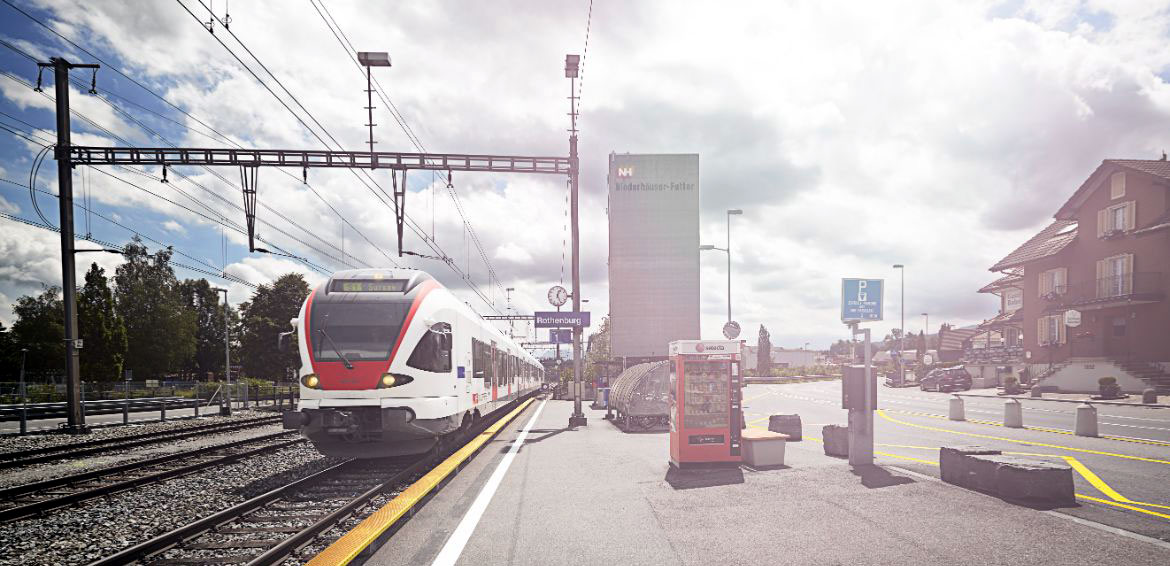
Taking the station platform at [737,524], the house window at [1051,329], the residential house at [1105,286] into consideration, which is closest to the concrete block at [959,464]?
the station platform at [737,524]

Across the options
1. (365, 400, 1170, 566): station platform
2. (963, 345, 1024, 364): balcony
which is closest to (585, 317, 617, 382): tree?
(963, 345, 1024, 364): balcony

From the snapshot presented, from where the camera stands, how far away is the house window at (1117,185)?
1345 inches

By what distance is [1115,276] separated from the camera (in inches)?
1328

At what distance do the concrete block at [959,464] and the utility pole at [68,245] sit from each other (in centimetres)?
2367

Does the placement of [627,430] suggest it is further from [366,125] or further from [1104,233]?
[1104,233]

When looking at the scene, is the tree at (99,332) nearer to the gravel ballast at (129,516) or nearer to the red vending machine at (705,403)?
the gravel ballast at (129,516)

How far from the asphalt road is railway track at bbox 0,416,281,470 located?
16194 mm

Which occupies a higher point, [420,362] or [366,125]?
[366,125]

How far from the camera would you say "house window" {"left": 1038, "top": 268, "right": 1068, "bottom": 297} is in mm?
38062

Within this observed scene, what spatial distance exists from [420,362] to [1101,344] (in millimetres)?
38822

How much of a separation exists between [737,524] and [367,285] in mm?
7642

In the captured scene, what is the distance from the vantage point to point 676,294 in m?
56.5

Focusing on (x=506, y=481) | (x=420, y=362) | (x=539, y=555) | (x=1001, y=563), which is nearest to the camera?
(x=1001, y=563)

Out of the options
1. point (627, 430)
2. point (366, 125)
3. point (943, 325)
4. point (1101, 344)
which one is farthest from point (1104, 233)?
point (943, 325)
